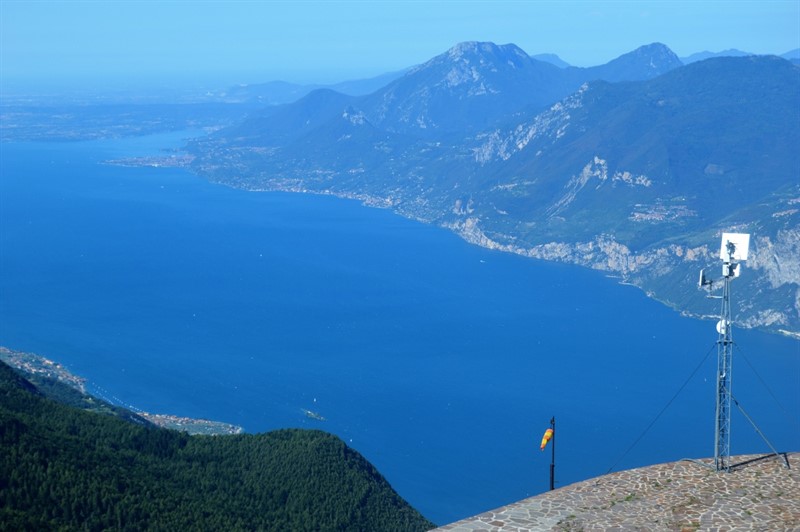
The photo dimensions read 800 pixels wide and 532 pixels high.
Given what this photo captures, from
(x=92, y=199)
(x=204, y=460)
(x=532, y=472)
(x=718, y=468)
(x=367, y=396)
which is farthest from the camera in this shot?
(x=92, y=199)

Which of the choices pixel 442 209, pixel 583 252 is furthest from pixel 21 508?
pixel 442 209

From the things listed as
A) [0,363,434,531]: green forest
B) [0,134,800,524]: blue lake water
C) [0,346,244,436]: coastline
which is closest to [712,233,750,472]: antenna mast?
[0,363,434,531]: green forest

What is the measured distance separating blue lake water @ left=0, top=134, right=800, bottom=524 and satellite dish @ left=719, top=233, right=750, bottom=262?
44495 millimetres

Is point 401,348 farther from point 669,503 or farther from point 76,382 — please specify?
point 669,503

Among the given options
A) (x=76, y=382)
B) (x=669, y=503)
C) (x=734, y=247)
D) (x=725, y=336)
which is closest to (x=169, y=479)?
(x=725, y=336)

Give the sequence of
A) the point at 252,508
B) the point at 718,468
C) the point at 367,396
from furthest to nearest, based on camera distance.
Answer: the point at 367,396 < the point at 252,508 < the point at 718,468

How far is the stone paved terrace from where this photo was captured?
53.8 ft

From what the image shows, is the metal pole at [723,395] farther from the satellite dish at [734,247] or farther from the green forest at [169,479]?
the green forest at [169,479]

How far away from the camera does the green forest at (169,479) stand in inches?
1339

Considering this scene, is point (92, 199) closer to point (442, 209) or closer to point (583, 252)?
point (442, 209)

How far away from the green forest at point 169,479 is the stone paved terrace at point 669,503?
61.1 ft

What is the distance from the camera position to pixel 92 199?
193 metres

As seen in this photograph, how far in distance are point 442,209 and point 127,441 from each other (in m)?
151

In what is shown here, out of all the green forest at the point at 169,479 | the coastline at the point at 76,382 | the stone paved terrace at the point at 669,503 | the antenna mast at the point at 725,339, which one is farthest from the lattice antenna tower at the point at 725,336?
the coastline at the point at 76,382
